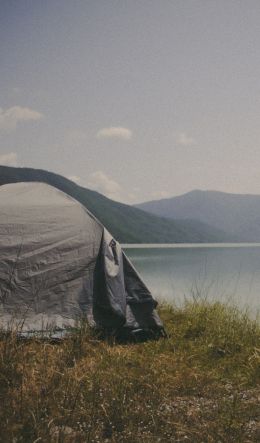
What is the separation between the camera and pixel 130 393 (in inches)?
183

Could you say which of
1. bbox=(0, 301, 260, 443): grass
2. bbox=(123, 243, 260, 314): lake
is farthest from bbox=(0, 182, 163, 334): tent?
bbox=(123, 243, 260, 314): lake

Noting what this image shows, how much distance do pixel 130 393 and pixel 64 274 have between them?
3.83m

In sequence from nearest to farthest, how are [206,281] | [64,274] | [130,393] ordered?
[130,393]
[64,274]
[206,281]

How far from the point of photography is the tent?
25.7 ft

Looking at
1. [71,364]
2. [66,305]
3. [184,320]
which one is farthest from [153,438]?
[184,320]

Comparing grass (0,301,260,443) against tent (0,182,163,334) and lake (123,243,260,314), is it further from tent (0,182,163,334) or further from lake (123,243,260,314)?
lake (123,243,260,314)

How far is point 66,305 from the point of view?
7.95 metres

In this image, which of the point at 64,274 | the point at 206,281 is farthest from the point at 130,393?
the point at 206,281

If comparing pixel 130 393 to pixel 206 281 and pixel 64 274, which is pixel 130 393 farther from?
pixel 206 281

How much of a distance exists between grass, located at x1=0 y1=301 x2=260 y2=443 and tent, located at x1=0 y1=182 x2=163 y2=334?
661mm

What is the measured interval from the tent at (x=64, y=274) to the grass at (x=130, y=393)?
0.66 m

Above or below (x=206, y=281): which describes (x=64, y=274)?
above

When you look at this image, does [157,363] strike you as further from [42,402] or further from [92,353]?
[42,402]

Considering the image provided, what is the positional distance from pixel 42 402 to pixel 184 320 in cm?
555
